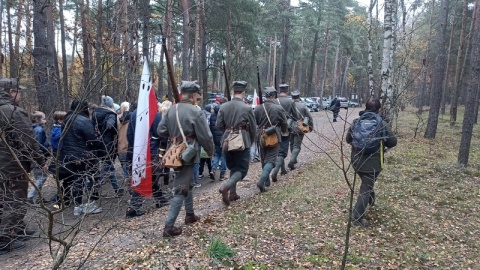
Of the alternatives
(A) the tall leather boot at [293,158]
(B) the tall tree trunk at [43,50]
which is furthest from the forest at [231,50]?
(A) the tall leather boot at [293,158]

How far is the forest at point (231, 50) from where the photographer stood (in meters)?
4.64

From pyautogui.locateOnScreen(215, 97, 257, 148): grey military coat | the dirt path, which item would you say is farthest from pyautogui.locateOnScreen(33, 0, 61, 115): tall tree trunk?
pyautogui.locateOnScreen(215, 97, 257, 148): grey military coat

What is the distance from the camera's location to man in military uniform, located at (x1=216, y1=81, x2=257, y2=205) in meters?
5.68

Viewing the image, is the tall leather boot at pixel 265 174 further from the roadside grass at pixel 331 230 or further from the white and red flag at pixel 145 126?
the white and red flag at pixel 145 126

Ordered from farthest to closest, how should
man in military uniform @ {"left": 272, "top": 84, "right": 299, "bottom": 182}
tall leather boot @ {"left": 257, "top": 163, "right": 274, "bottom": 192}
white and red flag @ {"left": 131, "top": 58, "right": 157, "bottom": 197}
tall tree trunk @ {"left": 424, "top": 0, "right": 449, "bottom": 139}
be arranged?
tall tree trunk @ {"left": 424, "top": 0, "right": 449, "bottom": 139}
man in military uniform @ {"left": 272, "top": 84, "right": 299, "bottom": 182}
tall leather boot @ {"left": 257, "top": 163, "right": 274, "bottom": 192}
white and red flag @ {"left": 131, "top": 58, "right": 157, "bottom": 197}

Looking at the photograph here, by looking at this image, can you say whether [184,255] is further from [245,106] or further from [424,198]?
[424,198]

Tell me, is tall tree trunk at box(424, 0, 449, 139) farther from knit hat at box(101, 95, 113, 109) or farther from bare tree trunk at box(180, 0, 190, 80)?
knit hat at box(101, 95, 113, 109)

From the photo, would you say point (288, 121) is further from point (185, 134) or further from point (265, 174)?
point (185, 134)

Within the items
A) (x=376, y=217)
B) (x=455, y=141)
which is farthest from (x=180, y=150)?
(x=455, y=141)

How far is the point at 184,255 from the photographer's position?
4.10 meters

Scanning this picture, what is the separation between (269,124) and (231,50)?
1749cm

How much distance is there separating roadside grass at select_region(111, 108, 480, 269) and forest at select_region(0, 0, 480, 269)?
0.09 m

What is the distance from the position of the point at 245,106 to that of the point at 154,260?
2876 mm

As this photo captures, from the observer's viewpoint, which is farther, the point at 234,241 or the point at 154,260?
the point at 234,241
